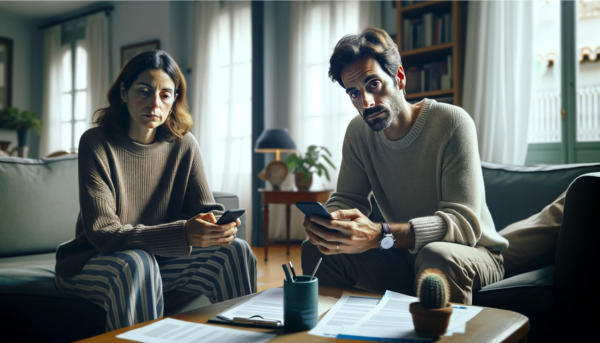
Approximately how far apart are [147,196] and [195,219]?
1.08 ft

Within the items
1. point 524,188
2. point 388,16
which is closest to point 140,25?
point 388,16

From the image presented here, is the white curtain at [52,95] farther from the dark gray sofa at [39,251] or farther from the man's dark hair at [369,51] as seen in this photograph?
the man's dark hair at [369,51]

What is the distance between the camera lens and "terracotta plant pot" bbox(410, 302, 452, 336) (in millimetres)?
768

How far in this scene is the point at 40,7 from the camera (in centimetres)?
623

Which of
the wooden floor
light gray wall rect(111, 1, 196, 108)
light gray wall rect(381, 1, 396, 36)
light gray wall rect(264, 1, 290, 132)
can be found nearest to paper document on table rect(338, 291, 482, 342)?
the wooden floor

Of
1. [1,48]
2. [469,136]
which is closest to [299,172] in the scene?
[469,136]

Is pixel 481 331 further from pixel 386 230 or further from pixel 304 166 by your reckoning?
pixel 304 166

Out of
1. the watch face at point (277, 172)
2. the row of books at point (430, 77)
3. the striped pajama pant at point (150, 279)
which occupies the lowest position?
the striped pajama pant at point (150, 279)

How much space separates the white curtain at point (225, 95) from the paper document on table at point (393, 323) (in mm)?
3818

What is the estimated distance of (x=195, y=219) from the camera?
1293 mm

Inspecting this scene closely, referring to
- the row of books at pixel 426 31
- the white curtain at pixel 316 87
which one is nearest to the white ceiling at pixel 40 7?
the white curtain at pixel 316 87

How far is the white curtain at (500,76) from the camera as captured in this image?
330cm

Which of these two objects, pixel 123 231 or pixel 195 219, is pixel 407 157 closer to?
pixel 195 219

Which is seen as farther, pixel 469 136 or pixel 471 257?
pixel 469 136
